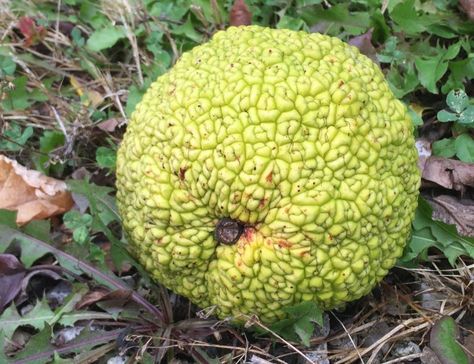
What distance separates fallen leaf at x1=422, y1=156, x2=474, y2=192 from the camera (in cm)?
274

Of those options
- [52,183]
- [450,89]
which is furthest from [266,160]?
[52,183]

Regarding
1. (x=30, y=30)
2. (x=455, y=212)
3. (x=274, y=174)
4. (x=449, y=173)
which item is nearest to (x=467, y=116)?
(x=449, y=173)

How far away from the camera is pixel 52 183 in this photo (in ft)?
10.5

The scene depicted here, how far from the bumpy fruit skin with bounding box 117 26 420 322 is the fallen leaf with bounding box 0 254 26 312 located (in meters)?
0.79

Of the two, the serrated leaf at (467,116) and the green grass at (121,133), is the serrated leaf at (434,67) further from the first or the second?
the serrated leaf at (467,116)

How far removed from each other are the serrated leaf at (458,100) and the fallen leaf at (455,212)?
384mm

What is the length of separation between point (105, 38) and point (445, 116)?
1.94m

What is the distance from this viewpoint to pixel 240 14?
11.2 feet

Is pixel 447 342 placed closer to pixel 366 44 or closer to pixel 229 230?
pixel 229 230

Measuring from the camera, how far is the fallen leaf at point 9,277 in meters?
2.84

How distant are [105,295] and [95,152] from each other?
0.99 meters

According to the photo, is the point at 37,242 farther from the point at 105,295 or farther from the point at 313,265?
the point at 313,265

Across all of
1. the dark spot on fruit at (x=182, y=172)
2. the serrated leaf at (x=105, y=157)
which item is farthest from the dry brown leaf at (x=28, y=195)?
the dark spot on fruit at (x=182, y=172)

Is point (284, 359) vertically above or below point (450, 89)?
below
